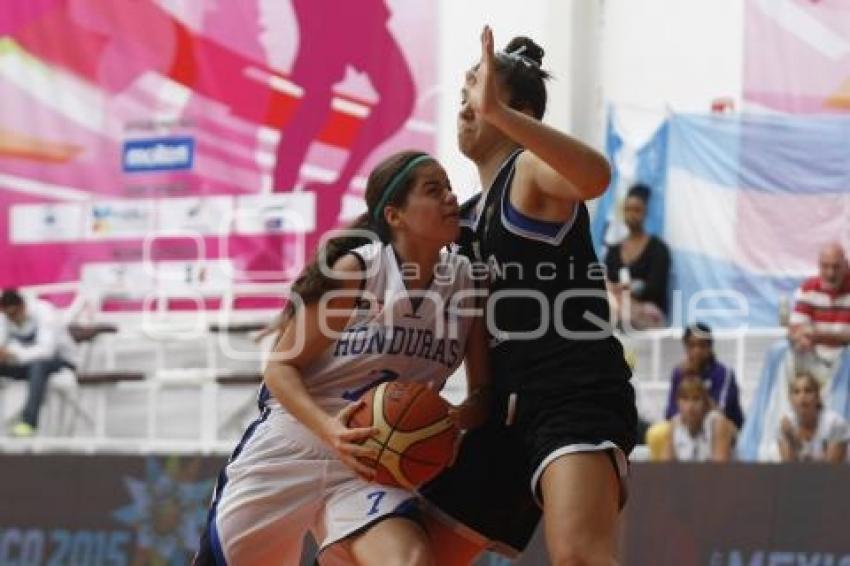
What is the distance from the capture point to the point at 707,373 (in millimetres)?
9109

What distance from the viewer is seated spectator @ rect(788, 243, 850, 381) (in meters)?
8.80

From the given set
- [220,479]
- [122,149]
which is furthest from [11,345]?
[220,479]

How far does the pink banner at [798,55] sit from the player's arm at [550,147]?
16.6 feet

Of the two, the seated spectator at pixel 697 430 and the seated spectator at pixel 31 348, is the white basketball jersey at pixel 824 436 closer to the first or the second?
the seated spectator at pixel 697 430

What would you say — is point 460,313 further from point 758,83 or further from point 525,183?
point 758,83

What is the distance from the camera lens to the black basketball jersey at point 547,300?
4.80 m

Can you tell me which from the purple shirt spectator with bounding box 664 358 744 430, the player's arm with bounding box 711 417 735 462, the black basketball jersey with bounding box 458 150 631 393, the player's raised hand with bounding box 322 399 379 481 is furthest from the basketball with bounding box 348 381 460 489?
the purple shirt spectator with bounding box 664 358 744 430

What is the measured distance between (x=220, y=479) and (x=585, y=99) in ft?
17.6

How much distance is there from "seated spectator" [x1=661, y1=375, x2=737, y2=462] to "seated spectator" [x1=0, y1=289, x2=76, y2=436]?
4.19m

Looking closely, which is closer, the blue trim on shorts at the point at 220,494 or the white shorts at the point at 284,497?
the white shorts at the point at 284,497

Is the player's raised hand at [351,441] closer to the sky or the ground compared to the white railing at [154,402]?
closer to the sky

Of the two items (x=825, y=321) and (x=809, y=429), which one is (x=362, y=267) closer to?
(x=809, y=429)

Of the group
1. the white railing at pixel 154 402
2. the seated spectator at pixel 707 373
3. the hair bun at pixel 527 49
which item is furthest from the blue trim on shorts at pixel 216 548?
the white railing at pixel 154 402

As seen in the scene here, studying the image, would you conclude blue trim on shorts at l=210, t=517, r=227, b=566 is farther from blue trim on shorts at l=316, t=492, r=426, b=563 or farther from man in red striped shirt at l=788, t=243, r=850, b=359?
man in red striped shirt at l=788, t=243, r=850, b=359
